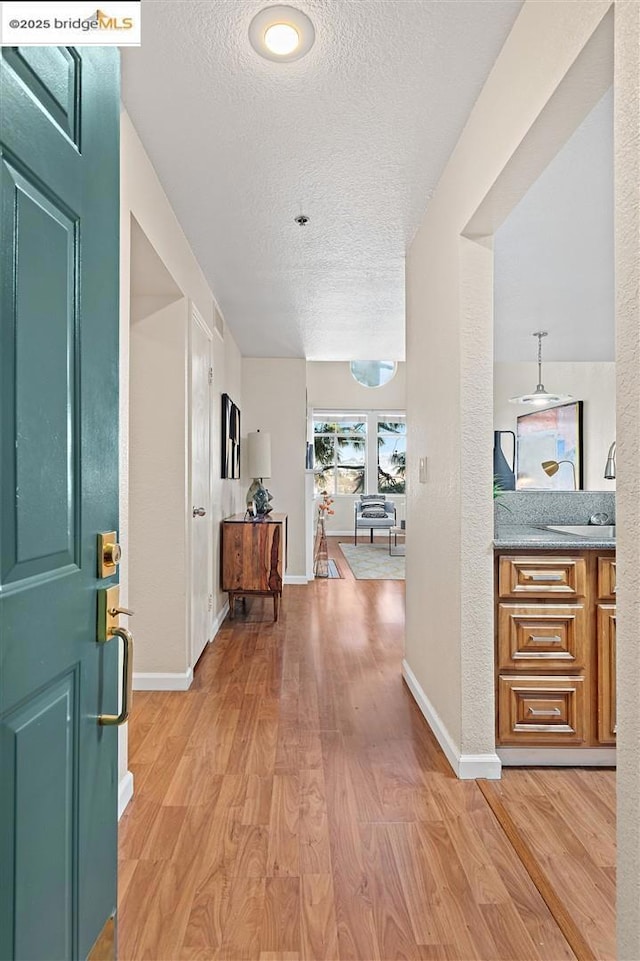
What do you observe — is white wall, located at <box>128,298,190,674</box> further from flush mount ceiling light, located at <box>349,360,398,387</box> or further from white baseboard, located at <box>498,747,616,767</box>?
flush mount ceiling light, located at <box>349,360,398,387</box>

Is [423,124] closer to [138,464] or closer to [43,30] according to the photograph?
[43,30]

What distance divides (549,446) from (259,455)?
298 centimetres

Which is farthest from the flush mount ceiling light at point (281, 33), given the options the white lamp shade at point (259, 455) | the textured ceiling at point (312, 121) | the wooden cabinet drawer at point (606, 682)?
the white lamp shade at point (259, 455)

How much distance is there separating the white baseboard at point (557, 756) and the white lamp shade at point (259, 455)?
3.93 m

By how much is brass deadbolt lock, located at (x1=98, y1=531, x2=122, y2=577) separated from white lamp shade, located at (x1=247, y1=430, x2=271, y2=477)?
4831 mm

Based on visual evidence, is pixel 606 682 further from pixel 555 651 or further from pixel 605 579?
pixel 605 579

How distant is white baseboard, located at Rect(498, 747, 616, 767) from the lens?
2426 mm

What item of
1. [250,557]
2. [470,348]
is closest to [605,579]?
[470,348]

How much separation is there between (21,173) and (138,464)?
2611mm

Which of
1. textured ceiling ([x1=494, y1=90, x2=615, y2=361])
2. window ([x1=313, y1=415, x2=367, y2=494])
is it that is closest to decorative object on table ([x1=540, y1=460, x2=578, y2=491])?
textured ceiling ([x1=494, y1=90, x2=615, y2=361])

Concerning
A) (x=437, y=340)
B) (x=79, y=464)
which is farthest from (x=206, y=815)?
(x=437, y=340)

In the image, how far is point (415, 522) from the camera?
10.8 ft

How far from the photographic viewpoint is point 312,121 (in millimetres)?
2275

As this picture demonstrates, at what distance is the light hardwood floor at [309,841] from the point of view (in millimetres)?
1504
